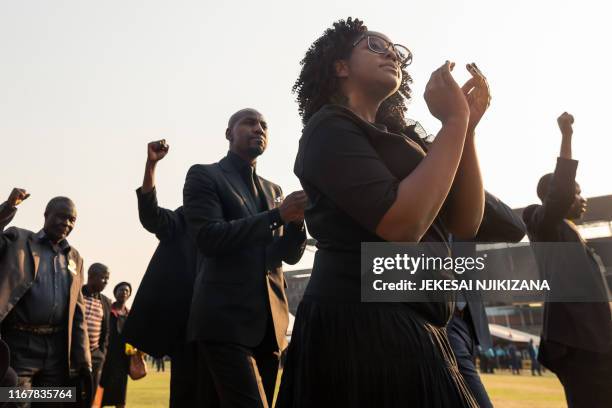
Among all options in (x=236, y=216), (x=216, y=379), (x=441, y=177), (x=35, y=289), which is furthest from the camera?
(x=35, y=289)

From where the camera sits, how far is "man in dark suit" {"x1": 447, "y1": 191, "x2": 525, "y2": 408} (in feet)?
8.60

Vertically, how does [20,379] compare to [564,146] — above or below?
below

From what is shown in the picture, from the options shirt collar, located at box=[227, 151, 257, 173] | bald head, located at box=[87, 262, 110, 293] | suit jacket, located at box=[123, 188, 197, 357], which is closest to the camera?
suit jacket, located at box=[123, 188, 197, 357]

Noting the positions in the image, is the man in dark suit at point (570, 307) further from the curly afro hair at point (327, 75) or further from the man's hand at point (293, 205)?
the curly afro hair at point (327, 75)

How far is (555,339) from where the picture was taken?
4.12m

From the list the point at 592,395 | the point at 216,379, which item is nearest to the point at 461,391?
the point at 216,379

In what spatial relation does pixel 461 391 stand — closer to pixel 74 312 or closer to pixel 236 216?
pixel 236 216

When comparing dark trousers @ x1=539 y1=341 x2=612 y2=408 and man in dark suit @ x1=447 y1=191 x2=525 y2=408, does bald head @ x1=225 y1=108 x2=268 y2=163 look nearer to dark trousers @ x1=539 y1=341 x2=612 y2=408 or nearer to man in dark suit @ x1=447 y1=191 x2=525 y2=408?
man in dark suit @ x1=447 y1=191 x2=525 y2=408

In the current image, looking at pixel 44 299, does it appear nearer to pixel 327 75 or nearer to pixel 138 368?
pixel 138 368

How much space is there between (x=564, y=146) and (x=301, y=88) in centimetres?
273

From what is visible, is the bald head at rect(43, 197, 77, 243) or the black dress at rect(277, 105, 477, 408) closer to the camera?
the black dress at rect(277, 105, 477, 408)

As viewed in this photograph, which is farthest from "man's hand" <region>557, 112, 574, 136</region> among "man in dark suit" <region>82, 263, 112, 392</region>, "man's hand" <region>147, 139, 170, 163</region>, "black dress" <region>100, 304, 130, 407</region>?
"man in dark suit" <region>82, 263, 112, 392</region>

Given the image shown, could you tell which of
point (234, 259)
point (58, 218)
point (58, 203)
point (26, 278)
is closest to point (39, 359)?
point (26, 278)

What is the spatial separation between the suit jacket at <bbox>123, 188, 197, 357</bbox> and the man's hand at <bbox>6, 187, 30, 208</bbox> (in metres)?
1.13
